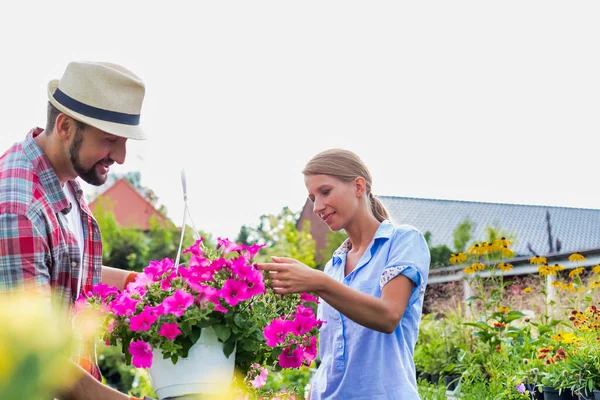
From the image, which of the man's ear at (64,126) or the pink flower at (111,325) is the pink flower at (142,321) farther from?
the man's ear at (64,126)

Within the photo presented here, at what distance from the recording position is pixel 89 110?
169 cm

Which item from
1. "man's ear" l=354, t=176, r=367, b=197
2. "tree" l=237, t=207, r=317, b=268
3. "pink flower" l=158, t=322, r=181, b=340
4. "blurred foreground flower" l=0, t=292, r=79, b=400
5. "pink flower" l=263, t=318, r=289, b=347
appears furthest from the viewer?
"tree" l=237, t=207, r=317, b=268

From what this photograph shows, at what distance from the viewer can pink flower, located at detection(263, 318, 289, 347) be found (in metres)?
1.45

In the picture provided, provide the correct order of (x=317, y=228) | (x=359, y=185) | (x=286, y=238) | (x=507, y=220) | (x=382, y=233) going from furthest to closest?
1. (x=317, y=228)
2. (x=507, y=220)
3. (x=286, y=238)
4. (x=359, y=185)
5. (x=382, y=233)

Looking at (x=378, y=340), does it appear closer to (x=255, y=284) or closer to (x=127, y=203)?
(x=255, y=284)

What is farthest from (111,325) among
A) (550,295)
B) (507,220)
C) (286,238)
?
(507,220)

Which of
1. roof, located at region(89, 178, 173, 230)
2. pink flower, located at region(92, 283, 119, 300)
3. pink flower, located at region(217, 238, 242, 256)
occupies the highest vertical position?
roof, located at region(89, 178, 173, 230)

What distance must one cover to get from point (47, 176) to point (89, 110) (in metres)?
0.20

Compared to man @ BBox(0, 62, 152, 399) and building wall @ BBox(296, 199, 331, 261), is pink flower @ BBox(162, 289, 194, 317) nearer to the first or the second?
man @ BBox(0, 62, 152, 399)

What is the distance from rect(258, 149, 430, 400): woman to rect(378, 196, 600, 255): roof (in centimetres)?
2037

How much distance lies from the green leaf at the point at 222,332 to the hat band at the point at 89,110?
650 millimetres

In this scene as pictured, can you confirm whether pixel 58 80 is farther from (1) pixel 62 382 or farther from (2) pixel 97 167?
(1) pixel 62 382

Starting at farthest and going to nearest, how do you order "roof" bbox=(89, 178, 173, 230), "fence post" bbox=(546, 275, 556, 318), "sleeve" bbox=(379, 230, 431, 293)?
1. "roof" bbox=(89, 178, 173, 230)
2. "fence post" bbox=(546, 275, 556, 318)
3. "sleeve" bbox=(379, 230, 431, 293)

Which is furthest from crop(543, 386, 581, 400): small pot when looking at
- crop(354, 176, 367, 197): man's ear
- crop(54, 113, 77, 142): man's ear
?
crop(54, 113, 77, 142): man's ear
